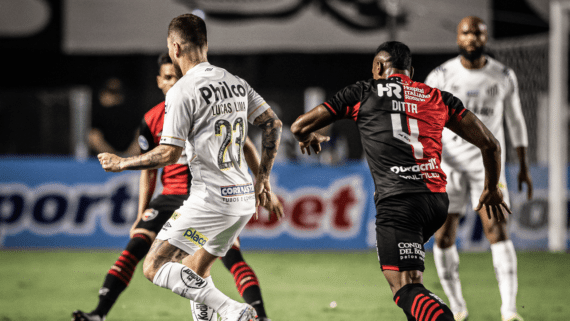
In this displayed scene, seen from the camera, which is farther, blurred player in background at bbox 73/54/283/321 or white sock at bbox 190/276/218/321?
blurred player in background at bbox 73/54/283/321

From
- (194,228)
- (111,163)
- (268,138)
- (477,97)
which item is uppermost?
(477,97)

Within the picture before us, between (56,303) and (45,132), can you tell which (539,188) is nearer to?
(56,303)

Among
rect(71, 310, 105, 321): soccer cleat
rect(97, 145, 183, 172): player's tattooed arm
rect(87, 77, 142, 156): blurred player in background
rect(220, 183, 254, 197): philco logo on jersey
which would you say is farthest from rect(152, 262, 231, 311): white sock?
rect(87, 77, 142, 156): blurred player in background

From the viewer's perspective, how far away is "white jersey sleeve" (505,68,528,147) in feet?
17.1

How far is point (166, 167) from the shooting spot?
4.77 meters

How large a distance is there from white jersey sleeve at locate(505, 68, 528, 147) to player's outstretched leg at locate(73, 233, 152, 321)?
10.3 ft

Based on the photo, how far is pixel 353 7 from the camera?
15.1m

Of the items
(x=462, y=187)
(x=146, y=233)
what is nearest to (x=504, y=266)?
(x=462, y=187)

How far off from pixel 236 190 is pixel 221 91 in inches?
24.0

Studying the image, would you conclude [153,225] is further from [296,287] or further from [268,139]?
[296,287]

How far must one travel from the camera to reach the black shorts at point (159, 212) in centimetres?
466

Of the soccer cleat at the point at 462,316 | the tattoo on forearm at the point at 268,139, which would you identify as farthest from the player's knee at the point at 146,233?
the soccer cleat at the point at 462,316

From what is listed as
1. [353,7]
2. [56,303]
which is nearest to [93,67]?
[353,7]

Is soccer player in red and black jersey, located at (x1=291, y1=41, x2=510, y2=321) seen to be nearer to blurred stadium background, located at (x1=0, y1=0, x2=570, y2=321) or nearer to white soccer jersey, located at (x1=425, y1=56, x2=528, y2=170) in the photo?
white soccer jersey, located at (x1=425, y1=56, x2=528, y2=170)
